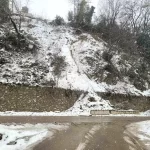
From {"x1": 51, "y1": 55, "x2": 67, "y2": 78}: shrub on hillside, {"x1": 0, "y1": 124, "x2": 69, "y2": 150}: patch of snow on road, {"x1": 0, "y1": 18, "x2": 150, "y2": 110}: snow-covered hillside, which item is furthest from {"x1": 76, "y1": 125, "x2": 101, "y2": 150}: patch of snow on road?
{"x1": 51, "y1": 55, "x2": 67, "y2": 78}: shrub on hillside

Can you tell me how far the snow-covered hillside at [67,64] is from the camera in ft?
71.9

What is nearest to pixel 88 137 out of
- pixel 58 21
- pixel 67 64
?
pixel 67 64

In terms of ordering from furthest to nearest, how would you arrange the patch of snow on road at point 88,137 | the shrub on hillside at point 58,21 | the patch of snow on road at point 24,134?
the shrub on hillside at point 58,21, the patch of snow on road at point 88,137, the patch of snow on road at point 24,134

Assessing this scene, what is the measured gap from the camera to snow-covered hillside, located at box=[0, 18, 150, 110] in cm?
2191

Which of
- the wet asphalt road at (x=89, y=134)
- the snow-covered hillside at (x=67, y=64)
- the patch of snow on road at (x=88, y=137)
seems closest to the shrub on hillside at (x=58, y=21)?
the snow-covered hillside at (x=67, y=64)

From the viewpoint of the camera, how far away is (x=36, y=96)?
19.8 metres

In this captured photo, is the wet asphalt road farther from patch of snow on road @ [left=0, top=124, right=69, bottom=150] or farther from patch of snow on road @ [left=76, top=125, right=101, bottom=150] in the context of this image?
patch of snow on road @ [left=0, top=124, right=69, bottom=150]

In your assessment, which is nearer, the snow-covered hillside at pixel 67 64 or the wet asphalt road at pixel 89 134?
the wet asphalt road at pixel 89 134

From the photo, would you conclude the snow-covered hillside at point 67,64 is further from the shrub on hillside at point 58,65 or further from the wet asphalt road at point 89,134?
the wet asphalt road at point 89,134

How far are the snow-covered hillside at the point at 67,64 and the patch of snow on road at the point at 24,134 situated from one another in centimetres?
687

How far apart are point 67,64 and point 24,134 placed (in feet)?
41.5

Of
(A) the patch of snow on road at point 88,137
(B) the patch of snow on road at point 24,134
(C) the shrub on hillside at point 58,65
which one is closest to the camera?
(B) the patch of snow on road at point 24,134

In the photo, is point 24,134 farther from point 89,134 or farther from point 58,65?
point 58,65

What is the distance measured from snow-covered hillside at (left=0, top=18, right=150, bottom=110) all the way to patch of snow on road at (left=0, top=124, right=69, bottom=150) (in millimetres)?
6874
